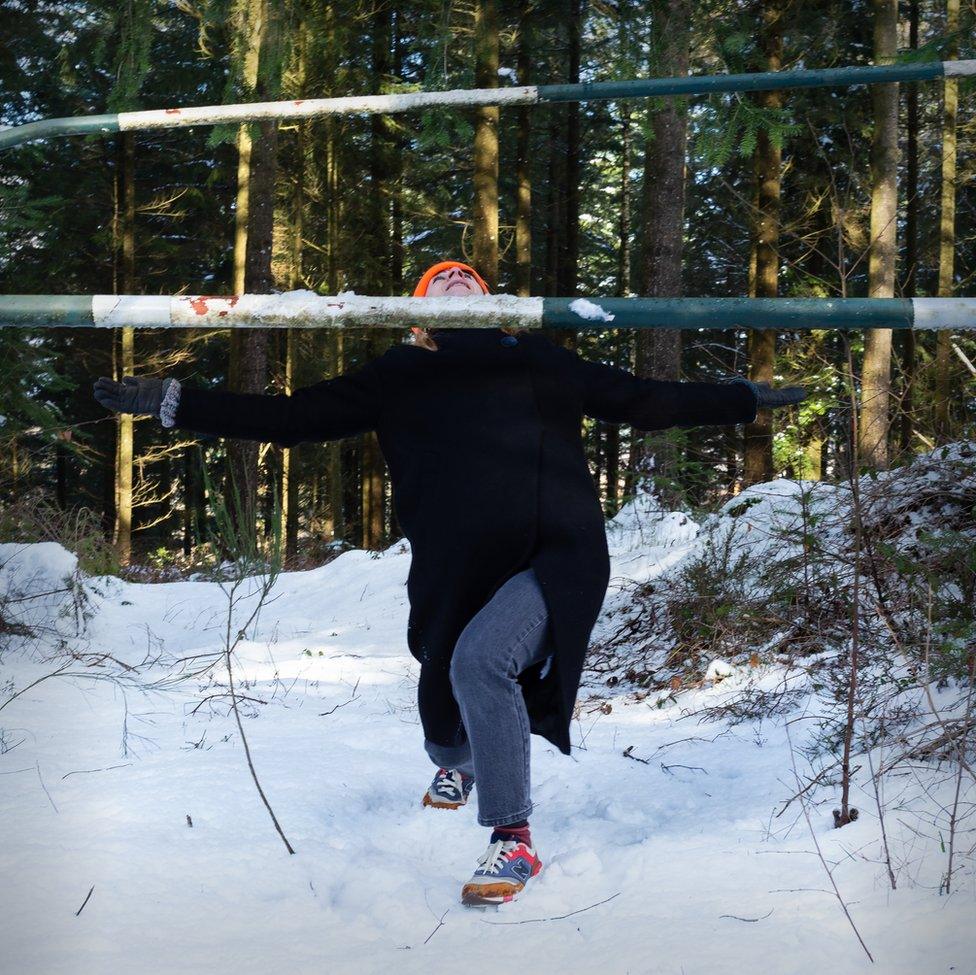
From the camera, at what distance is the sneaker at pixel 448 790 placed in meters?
3.38

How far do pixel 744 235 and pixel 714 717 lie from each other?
14.8 m

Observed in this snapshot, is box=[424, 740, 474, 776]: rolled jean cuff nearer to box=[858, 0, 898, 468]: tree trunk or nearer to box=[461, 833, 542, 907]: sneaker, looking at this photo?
box=[461, 833, 542, 907]: sneaker

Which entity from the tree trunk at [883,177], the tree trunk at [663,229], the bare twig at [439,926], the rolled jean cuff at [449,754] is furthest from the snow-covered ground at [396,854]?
the tree trunk at [883,177]

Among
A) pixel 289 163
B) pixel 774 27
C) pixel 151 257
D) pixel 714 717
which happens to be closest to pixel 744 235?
pixel 774 27

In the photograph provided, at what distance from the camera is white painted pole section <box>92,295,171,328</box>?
7.72 ft

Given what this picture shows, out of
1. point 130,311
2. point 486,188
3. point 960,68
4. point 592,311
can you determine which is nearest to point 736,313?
point 592,311

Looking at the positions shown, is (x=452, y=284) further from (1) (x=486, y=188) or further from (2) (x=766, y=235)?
(2) (x=766, y=235)

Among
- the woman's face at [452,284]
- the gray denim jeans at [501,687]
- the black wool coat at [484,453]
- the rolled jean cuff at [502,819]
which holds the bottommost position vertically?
the rolled jean cuff at [502,819]

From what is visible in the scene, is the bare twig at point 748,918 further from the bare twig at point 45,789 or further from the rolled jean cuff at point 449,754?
the bare twig at point 45,789

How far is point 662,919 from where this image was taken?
2510 mm

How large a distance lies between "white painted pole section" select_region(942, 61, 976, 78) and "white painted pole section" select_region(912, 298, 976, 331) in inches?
28.4

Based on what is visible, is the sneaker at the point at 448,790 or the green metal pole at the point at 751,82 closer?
the green metal pole at the point at 751,82

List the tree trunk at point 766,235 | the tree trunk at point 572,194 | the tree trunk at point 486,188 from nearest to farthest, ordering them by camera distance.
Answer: the tree trunk at point 486,188, the tree trunk at point 766,235, the tree trunk at point 572,194

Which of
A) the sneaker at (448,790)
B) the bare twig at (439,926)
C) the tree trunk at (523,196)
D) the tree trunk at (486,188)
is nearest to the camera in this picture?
the bare twig at (439,926)
